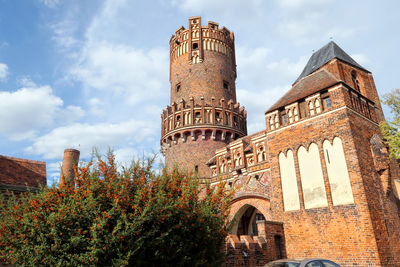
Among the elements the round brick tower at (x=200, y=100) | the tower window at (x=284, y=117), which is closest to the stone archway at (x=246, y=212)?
the round brick tower at (x=200, y=100)

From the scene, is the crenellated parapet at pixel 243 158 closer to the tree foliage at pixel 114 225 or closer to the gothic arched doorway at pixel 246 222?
the gothic arched doorway at pixel 246 222

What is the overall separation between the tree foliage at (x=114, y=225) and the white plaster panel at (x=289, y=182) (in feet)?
19.4

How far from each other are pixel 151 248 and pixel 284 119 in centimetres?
1087

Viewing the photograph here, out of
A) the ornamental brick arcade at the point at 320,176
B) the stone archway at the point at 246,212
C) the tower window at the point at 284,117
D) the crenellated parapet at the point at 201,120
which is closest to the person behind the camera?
the ornamental brick arcade at the point at 320,176

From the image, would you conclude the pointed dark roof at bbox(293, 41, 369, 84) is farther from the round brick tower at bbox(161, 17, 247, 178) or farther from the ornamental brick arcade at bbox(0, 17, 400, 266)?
the round brick tower at bbox(161, 17, 247, 178)

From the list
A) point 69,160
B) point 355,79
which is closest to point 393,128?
point 355,79

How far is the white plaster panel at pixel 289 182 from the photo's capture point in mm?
14409

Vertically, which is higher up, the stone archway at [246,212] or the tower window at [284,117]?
the tower window at [284,117]

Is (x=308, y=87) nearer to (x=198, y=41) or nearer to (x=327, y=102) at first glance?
(x=327, y=102)

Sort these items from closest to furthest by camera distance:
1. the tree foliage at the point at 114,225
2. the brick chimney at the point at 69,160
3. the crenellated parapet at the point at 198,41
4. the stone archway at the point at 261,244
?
the tree foliage at the point at 114,225, the stone archway at the point at 261,244, the brick chimney at the point at 69,160, the crenellated parapet at the point at 198,41

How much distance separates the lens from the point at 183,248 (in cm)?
866

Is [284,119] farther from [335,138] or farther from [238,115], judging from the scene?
[238,115]

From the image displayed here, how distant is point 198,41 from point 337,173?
17697 mm

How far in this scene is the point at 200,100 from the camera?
23.7 meters
